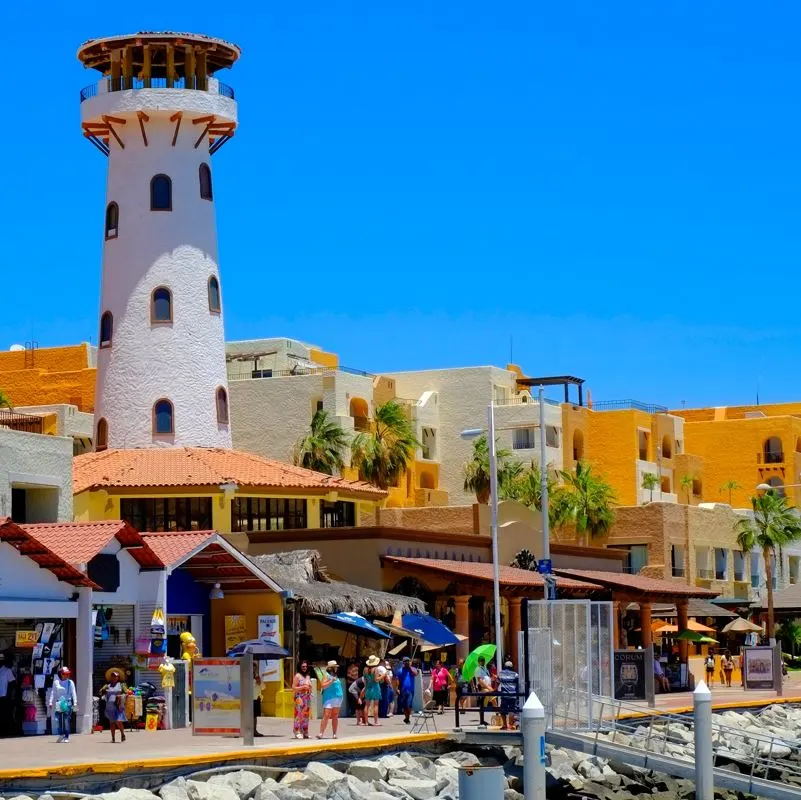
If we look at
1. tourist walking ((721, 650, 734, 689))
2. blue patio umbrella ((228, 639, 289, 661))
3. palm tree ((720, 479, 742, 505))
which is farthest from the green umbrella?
palm tree ((720, 479, 742, 505))

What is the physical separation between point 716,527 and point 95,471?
132 ft

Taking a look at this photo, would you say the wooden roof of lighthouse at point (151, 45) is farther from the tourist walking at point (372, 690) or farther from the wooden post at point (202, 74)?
the tourist walking at point (372, 690)

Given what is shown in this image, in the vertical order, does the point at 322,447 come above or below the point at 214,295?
below

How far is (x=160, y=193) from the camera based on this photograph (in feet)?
183

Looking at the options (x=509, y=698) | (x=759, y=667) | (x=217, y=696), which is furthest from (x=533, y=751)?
(x=759, y=667)

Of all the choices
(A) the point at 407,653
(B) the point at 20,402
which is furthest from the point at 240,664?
(B) the point at 20,402

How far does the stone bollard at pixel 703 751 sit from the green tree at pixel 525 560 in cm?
2435

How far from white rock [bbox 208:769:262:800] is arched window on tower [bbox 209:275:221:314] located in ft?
103

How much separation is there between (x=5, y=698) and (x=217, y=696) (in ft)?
16.7

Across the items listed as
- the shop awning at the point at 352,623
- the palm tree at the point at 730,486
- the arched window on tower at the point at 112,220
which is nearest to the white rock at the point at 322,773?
the shop awning at the point at 352,623

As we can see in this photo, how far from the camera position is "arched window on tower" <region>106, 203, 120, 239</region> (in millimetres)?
56062

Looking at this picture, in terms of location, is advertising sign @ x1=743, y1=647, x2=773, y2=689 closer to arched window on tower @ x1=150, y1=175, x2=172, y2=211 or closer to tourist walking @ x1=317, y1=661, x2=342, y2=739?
tourist walking @ x1=317, y1=661, x2=342, y2=739

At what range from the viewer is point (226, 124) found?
56.8 metres

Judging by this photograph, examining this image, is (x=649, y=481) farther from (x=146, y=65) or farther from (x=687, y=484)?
(x=146, y=65)
